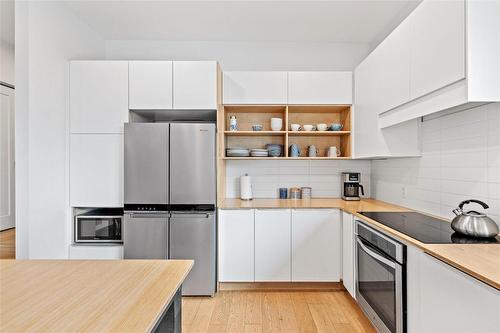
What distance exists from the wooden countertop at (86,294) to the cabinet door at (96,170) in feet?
5.32

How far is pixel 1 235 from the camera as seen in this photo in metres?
3.68

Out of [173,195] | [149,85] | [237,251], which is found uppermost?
[149,85]

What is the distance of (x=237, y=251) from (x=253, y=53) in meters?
2.22

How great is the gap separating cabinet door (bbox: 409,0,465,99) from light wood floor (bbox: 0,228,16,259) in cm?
340

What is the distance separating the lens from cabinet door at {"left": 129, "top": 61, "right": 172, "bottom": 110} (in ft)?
9.57

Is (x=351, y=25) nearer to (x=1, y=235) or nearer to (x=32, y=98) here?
(x=32, y=98)

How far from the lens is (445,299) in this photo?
1.42 metres

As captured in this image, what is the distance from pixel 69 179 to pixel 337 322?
8.75 feet

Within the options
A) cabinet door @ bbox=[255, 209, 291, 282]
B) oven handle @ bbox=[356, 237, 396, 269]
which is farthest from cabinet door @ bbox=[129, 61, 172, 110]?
oven handle @ bbox=[356, 237, 396, 269]

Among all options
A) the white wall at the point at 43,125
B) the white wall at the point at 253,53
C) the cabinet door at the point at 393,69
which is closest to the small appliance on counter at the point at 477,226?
the cabinet door at the point at 393,69

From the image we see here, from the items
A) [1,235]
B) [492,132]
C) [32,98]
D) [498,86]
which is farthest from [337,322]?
[1,235]

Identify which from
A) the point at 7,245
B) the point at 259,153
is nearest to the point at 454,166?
the point at 259,153

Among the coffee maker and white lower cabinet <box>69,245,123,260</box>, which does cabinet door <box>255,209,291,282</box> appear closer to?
the coffee maker

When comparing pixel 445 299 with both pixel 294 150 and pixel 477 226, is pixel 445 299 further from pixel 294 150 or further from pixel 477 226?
pixel 294 150
